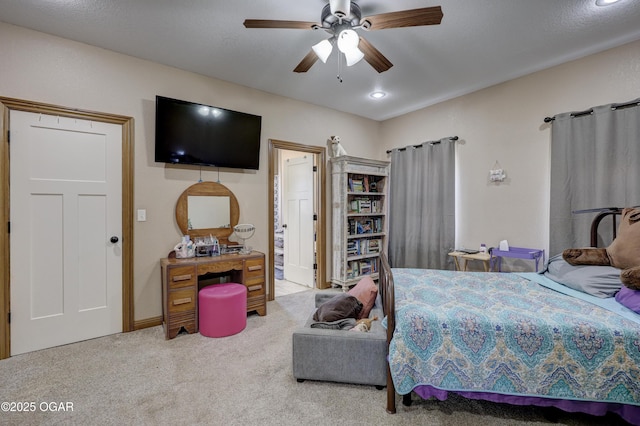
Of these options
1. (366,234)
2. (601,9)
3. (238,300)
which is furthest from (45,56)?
(601,9)

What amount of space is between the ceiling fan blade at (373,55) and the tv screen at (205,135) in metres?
1.68

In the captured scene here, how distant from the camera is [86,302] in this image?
2652mm

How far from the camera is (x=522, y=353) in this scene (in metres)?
1.51

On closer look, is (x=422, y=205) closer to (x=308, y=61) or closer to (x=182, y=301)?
(x=308, y=61)

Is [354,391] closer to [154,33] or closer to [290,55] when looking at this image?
[290,55]

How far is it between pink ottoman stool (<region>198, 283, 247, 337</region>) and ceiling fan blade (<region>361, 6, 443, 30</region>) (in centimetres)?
266

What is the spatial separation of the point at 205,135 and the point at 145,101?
0.65 meters

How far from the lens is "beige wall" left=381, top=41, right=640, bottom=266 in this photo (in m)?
2.67

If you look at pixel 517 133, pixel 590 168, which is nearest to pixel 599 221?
pixel 590 168

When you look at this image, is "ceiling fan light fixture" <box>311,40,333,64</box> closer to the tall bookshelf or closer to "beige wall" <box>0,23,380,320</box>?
"beige wall" <box>0,23,380,320</box>

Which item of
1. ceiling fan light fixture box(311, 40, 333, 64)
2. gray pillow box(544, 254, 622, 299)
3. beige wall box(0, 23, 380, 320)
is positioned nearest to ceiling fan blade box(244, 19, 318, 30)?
ceiling fan light fixture box(311, 40, 333, 64)

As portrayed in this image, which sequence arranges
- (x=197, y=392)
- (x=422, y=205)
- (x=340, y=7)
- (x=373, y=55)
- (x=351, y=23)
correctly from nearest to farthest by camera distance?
(x=340, y=7) < (x=197, y=392) < (x=351, y=23) < (x=373, y=55) < (x=422, y=205)

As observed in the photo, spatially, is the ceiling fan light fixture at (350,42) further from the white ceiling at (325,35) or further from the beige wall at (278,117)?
the beige wall at (278,117)

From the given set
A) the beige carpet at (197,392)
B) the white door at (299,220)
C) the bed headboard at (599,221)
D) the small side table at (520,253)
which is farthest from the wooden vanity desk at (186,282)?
the bed headboard at (599,221)
